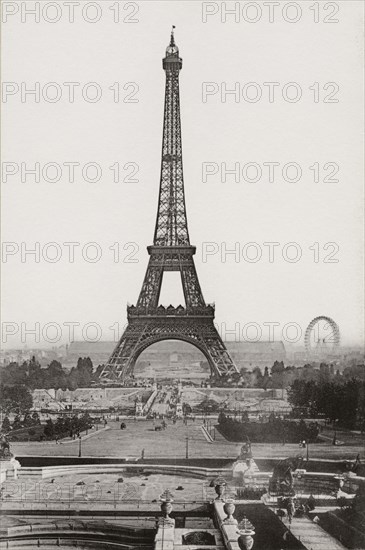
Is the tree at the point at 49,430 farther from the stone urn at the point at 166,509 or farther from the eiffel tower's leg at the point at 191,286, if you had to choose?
the eiffel tower's leg at the point at 191,286

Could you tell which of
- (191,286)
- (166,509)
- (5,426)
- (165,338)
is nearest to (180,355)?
(165,338)

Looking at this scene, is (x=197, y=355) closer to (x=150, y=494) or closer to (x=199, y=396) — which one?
(x=199, y=396)

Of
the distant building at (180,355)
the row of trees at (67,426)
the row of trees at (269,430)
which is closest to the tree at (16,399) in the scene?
the row of trees at (67,426)

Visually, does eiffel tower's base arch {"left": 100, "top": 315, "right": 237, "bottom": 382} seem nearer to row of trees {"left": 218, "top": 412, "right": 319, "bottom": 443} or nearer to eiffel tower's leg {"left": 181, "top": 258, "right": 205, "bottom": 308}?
eiffel tower's leg {"left": 181, "top": 258, "right": 205, "bottom": 308}

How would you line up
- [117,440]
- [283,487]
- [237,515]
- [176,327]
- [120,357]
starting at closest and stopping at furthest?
[237,515], [283,487], [117,440], [120,357], [176,327]

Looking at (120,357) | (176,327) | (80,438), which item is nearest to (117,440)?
(80,438)

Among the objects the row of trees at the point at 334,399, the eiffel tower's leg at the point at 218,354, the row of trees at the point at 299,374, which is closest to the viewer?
the row of trees at the point at 334,399

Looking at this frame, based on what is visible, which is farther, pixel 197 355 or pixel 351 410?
pixel 197 355
